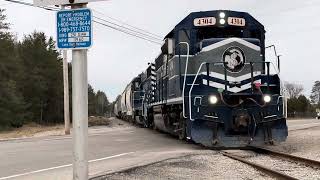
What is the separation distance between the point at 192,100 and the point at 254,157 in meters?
2.54

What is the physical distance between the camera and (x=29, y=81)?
2788 inches

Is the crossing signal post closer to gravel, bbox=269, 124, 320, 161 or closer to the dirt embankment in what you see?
gravel, bbox=269, 124, 320, 161

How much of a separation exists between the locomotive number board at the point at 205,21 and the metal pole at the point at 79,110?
35.2ft

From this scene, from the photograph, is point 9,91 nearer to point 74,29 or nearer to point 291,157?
point 291,157

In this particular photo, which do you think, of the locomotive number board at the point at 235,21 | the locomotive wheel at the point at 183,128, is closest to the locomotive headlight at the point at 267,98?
the locomotive number board at the point at 235,21

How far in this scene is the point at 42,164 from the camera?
1305 centimetres

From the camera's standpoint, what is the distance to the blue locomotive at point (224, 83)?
15023 millimetres

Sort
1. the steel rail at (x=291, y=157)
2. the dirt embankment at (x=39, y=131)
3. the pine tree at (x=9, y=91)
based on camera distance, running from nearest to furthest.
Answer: the steel rail at (x=291, y=157) → the dirt embankment at (x=39, y=131) → the pine tree at (x=9, y=91)

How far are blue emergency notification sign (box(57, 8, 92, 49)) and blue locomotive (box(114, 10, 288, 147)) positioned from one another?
9203 millimetres

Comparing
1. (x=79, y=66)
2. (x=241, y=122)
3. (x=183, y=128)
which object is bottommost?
(x=183, y=128)

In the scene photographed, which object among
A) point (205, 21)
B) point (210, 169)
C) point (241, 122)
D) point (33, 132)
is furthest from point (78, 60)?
point (33, 132)

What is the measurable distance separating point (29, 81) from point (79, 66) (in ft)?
220

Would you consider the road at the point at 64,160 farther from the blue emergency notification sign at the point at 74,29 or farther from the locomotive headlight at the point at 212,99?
the blue emergency notification sign at the point at 74,29

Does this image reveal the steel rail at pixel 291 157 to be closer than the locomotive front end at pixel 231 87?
Yes
